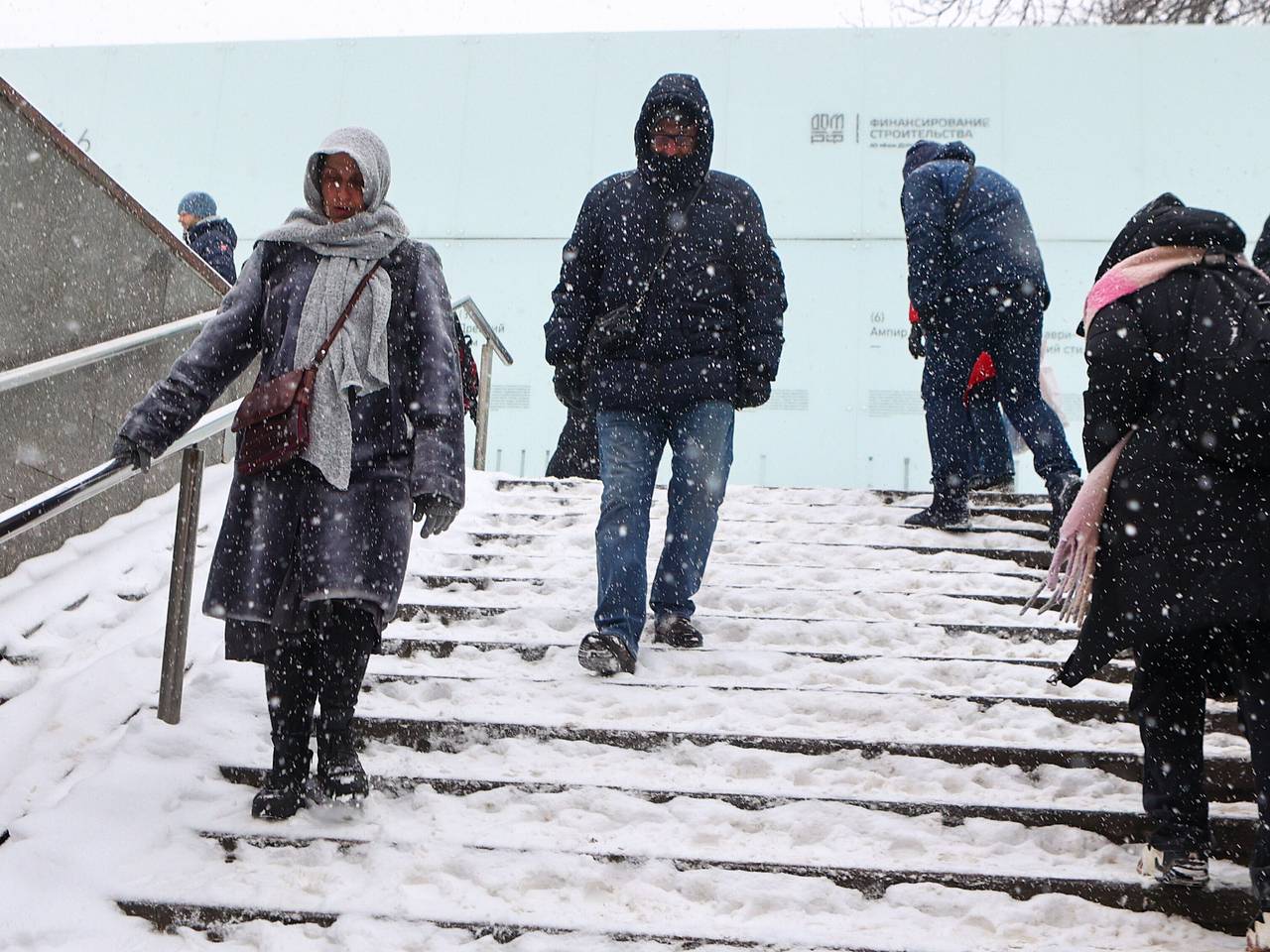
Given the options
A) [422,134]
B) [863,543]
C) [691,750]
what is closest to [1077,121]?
[422,134]

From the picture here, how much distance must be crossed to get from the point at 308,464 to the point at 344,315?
34 centimetres

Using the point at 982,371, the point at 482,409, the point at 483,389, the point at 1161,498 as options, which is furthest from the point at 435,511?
the point at 483,389

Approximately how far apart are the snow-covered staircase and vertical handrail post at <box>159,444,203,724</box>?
0.08 m

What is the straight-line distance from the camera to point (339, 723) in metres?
2.84

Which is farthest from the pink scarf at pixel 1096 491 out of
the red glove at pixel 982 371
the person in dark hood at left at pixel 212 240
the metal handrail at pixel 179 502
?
the person in dark hood at left at pixel 212 240

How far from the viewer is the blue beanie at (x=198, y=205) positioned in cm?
713

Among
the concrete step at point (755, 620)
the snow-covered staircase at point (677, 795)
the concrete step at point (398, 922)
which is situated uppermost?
the concrete step at point (755, 620)

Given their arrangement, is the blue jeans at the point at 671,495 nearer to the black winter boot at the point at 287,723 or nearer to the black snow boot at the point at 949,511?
the black winter boot at the point at 287,723

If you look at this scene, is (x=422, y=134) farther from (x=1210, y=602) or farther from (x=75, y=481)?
(x=1210, y=602)

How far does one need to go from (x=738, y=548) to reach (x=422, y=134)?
23.2 feet

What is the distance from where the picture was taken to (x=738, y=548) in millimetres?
5023

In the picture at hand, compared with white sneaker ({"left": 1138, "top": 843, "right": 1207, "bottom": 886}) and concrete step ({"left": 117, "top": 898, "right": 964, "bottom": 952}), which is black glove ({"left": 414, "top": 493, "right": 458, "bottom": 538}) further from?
white sneaker ({"left": 1138, "top": 843, "right": 1207, "bottom": 886})

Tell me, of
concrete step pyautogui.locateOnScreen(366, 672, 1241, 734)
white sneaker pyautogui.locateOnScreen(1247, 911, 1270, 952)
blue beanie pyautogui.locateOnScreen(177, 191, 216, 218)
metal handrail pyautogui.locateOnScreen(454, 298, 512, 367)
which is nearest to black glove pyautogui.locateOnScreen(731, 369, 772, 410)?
concrete step pyautogui.locateOnScreen(366, 672, 1241, 734)

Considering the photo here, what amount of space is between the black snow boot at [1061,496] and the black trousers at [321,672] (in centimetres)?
257
